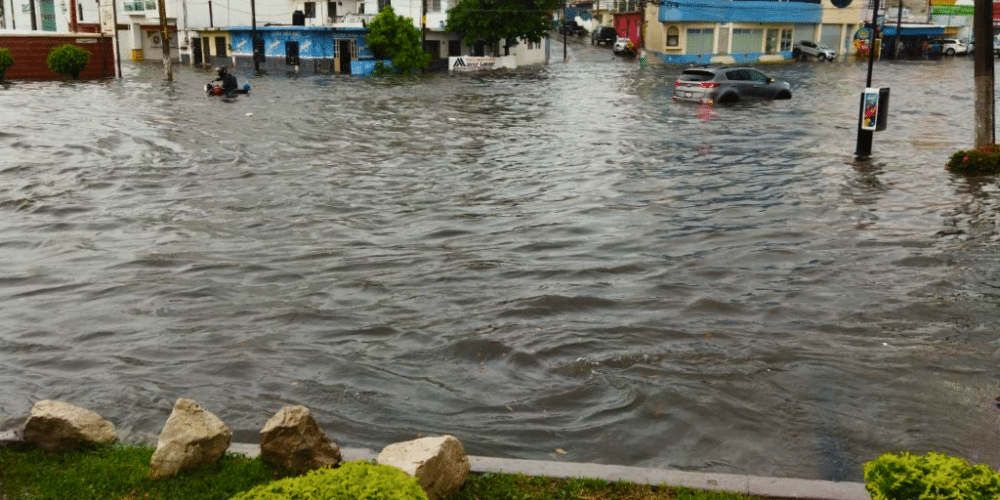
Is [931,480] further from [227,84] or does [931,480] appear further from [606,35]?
[606,35]

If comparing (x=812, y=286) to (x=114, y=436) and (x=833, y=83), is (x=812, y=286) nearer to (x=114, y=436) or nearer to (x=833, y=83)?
(x=114, y=436)

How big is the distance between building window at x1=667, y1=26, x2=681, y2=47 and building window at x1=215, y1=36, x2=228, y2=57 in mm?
33704

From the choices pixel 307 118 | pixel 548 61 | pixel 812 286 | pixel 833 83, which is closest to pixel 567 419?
pixel 812 286

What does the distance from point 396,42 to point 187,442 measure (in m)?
55.1

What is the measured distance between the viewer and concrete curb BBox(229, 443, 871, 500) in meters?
5.35

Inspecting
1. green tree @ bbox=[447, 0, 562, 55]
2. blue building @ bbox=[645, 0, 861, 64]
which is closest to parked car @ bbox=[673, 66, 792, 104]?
green tree @ bbox=[447, 0, 562, 55]

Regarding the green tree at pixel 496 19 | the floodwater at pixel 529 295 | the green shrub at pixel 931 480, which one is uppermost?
the green tree at pixel 496 19

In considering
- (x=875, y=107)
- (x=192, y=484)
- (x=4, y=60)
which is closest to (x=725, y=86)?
(x=875, y=107)

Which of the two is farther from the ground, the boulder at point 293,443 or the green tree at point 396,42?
the green tree at point 396,42

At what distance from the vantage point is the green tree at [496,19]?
6288 centimetres

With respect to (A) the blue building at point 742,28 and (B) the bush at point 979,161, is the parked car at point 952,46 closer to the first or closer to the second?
(A) the blue building at point 742,28

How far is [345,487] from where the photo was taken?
3840mm

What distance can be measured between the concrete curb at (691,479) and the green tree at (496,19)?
58975 millimetres

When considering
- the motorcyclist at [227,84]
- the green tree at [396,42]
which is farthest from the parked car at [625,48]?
the motorcyclist at [227,84]
